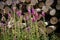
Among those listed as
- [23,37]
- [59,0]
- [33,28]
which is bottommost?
[23,37]

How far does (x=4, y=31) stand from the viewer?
15.1 feet

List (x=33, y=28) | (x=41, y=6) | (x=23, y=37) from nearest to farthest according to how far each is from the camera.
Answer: (x=33, y=28) → (x=23, y=37) → (x=41, y=6)

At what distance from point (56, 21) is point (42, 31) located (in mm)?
341

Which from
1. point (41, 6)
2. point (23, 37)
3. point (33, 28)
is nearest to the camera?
point (33, 28)

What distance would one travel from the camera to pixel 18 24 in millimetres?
4141

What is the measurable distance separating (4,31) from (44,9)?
91 cm

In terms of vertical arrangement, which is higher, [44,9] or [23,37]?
[44,9]

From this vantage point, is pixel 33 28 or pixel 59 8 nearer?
pixel 33 28

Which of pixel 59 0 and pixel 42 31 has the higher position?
pixel 59 0

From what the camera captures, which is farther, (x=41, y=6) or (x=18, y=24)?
(x=41, y=6)

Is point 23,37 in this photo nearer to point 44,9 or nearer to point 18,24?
point 18,24

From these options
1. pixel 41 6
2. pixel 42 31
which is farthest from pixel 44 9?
pixel 42 31

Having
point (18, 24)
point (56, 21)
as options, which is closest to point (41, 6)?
point (56, 21)

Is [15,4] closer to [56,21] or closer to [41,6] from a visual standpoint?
[41,6]
